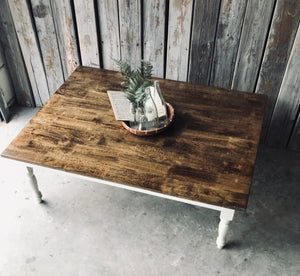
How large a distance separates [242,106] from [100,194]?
1101 mm

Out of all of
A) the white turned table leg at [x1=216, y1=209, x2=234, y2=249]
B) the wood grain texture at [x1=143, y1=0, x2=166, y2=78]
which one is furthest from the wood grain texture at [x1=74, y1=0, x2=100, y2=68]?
the white turned table leg at [x1=216, y1=209, x2=234, y2=249]

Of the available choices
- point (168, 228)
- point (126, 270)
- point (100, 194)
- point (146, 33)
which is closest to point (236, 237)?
point (168, 228)

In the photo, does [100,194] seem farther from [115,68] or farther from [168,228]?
[115,68]

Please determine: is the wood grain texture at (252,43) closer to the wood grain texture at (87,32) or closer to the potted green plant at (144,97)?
the potted green plant at (144,97)

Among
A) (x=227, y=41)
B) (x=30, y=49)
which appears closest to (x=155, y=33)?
(x=227, y=41)

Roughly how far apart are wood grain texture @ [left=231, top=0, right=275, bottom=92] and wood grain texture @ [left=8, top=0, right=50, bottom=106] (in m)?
1.54

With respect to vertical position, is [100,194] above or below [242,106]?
below

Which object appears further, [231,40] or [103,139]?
[231,40]

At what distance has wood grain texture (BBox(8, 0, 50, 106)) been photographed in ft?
8.20

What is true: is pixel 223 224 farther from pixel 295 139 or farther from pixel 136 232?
pixel 295 139

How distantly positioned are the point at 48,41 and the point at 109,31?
0.52 m

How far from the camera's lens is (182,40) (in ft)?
7.59

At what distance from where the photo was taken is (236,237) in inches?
81.0

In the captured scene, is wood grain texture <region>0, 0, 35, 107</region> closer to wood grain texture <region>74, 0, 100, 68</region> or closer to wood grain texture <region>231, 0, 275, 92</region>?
wood grain texture <region>74, 0, 100, 68</region>
